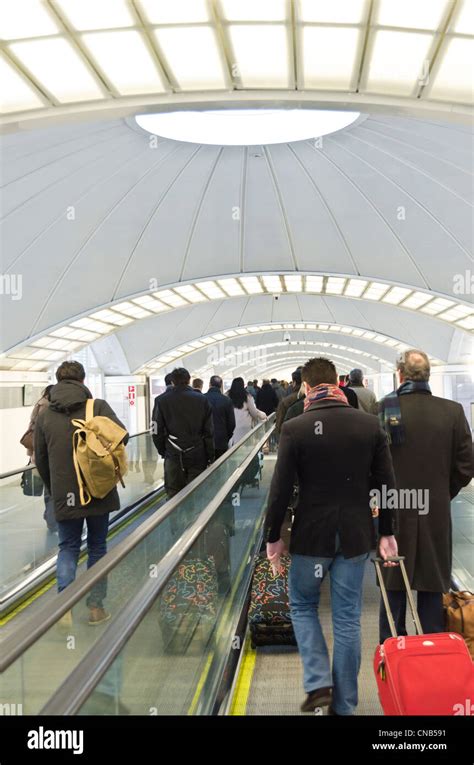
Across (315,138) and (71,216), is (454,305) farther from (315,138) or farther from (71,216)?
(71,216)

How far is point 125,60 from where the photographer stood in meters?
9.13

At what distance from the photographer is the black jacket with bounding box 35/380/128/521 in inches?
213

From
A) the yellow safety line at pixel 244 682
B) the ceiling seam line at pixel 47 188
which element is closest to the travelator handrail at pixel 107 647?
the yellow safety line at pixel 244 682

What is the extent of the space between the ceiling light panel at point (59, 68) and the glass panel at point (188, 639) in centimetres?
609

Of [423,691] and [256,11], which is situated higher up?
[256,11]

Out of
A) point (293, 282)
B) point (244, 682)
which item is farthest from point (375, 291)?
point (244, 682)

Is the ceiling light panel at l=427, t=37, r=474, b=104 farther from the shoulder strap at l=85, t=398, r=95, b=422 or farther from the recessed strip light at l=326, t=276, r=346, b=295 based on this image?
the recessed strip light at l=326, t=276, r=346, b=295

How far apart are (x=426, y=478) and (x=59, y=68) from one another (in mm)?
7650

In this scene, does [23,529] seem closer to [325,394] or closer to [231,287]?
[325,394]

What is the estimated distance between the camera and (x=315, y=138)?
21.4m

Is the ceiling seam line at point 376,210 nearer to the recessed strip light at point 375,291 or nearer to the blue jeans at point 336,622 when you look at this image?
the recessed strip light at point 375,291

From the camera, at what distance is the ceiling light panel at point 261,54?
8.82 meters
